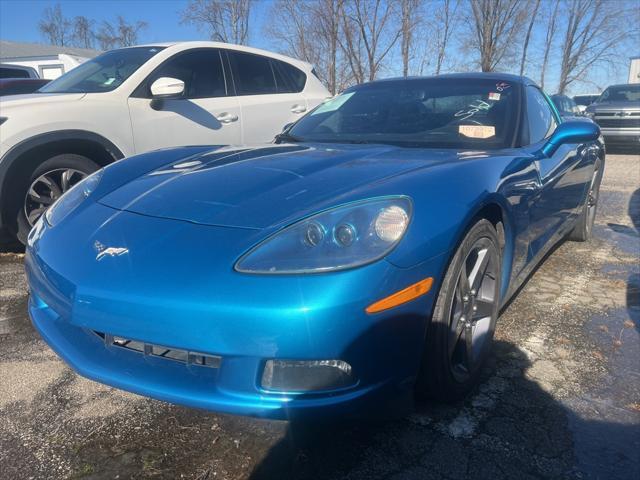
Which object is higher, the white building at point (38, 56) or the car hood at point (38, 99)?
the white building at point (38, 56)

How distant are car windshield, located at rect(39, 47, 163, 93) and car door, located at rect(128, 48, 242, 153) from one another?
0.21 meters

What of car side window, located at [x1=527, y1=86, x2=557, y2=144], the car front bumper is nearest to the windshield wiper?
car side window, located at [x1=527, y1=86, x2=557, y2=144]

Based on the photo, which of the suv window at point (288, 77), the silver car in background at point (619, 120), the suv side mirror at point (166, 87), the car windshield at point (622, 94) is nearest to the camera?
the suv side mirror at point (166, 87)

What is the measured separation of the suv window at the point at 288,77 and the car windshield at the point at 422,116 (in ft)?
7.88

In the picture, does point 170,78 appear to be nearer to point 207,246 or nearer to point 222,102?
point 222,102

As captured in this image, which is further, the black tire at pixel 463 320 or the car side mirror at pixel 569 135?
the car side mirror at pixel 569 135

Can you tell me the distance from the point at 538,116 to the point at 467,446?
2.26 m

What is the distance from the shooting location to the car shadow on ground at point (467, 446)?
1.76 metres

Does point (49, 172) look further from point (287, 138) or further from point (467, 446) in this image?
point (467, 446)

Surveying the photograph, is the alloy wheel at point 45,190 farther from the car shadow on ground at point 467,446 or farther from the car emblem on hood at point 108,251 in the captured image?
the car shadow on ground at point 467,446

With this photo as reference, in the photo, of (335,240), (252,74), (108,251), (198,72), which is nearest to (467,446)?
(335,240)

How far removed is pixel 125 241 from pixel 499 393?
1.62m

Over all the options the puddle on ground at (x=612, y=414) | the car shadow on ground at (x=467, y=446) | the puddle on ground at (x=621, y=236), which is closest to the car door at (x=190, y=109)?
the car shadow on ground at (x=467, y=446)

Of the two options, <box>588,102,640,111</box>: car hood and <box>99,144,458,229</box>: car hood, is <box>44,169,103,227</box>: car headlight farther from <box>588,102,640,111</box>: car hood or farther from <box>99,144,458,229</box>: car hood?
<box>588,102,640,111</box>: car hood
